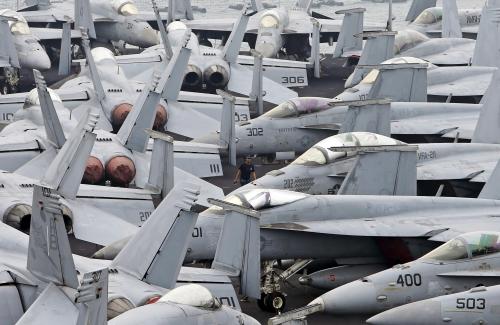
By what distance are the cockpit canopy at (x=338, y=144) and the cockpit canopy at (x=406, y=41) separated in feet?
52.9

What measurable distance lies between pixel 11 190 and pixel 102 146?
15.9ft

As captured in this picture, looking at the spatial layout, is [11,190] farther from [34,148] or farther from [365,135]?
[365,135]

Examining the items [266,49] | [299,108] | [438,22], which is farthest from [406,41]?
[299,108]

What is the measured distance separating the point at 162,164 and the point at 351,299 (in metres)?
7.23

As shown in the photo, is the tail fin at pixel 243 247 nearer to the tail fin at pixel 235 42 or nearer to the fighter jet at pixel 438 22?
the tail fin at pixel 235 42

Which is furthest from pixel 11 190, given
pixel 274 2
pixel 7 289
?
pixel 274 2

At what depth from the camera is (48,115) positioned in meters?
32.6

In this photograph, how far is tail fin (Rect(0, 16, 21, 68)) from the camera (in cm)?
4625

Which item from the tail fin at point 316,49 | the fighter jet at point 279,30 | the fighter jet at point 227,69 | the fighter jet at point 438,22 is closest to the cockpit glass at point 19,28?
the fighter jet at point 227,69

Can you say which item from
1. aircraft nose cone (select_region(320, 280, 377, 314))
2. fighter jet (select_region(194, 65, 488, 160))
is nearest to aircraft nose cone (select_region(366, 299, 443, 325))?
aircraft nose cone (select_region(320, 280, 377, 314))

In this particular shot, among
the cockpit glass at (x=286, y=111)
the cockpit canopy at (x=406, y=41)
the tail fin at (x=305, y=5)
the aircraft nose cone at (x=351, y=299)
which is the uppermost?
the aircraft nose cone at (x=351, y=299)

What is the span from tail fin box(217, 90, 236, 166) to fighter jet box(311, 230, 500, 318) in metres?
11.2

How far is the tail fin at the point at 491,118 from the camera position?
3438 cm

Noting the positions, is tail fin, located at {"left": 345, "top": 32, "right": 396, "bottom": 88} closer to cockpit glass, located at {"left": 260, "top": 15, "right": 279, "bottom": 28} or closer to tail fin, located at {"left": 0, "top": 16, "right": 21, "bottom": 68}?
cockpit glass, located at {"left": 260, "top": 15, "right": 279, "bottom": 28}
